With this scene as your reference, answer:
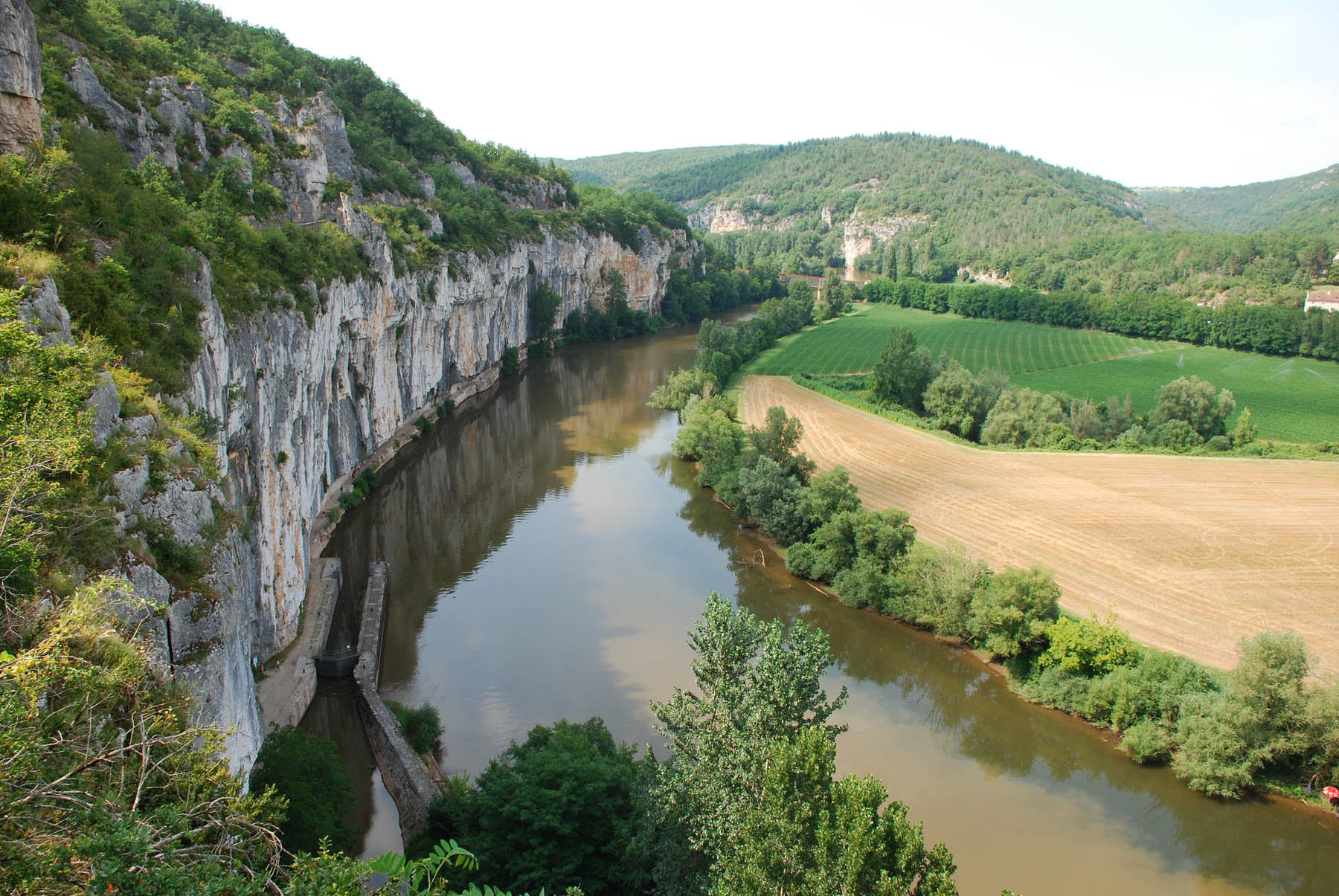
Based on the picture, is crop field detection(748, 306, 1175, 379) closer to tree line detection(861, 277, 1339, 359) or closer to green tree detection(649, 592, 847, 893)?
tree line detection(861, 277, 1339, 359)

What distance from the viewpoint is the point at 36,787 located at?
4.64 m

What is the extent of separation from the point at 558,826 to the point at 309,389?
16.5 m

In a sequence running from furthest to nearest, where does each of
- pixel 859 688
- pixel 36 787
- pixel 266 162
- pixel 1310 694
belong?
pixel 266 162 → pixel 859 688 → pixel 1310 694 → pixel 36 787

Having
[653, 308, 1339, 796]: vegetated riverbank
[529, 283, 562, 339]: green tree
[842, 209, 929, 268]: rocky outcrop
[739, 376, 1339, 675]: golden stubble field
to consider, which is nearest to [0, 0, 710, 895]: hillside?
[529, 283, 562, 339]: green tree

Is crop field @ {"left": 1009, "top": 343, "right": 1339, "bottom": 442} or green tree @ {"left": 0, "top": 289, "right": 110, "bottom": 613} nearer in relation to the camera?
green tree @ {"left": 0, "top": 289, "right": 110, "bottom": 613}

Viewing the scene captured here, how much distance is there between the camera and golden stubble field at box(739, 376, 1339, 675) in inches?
845

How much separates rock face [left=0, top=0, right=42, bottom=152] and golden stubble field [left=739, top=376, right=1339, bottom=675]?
24446mm

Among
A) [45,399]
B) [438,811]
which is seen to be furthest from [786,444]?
[45,399]

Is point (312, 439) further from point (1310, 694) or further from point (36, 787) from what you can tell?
point (1310, 694)

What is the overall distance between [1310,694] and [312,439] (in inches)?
965

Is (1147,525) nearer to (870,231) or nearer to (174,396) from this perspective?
(174,396)

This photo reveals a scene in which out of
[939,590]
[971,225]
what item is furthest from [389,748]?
[971,225]

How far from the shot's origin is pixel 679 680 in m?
19.2

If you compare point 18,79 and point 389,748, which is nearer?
point 18,79
